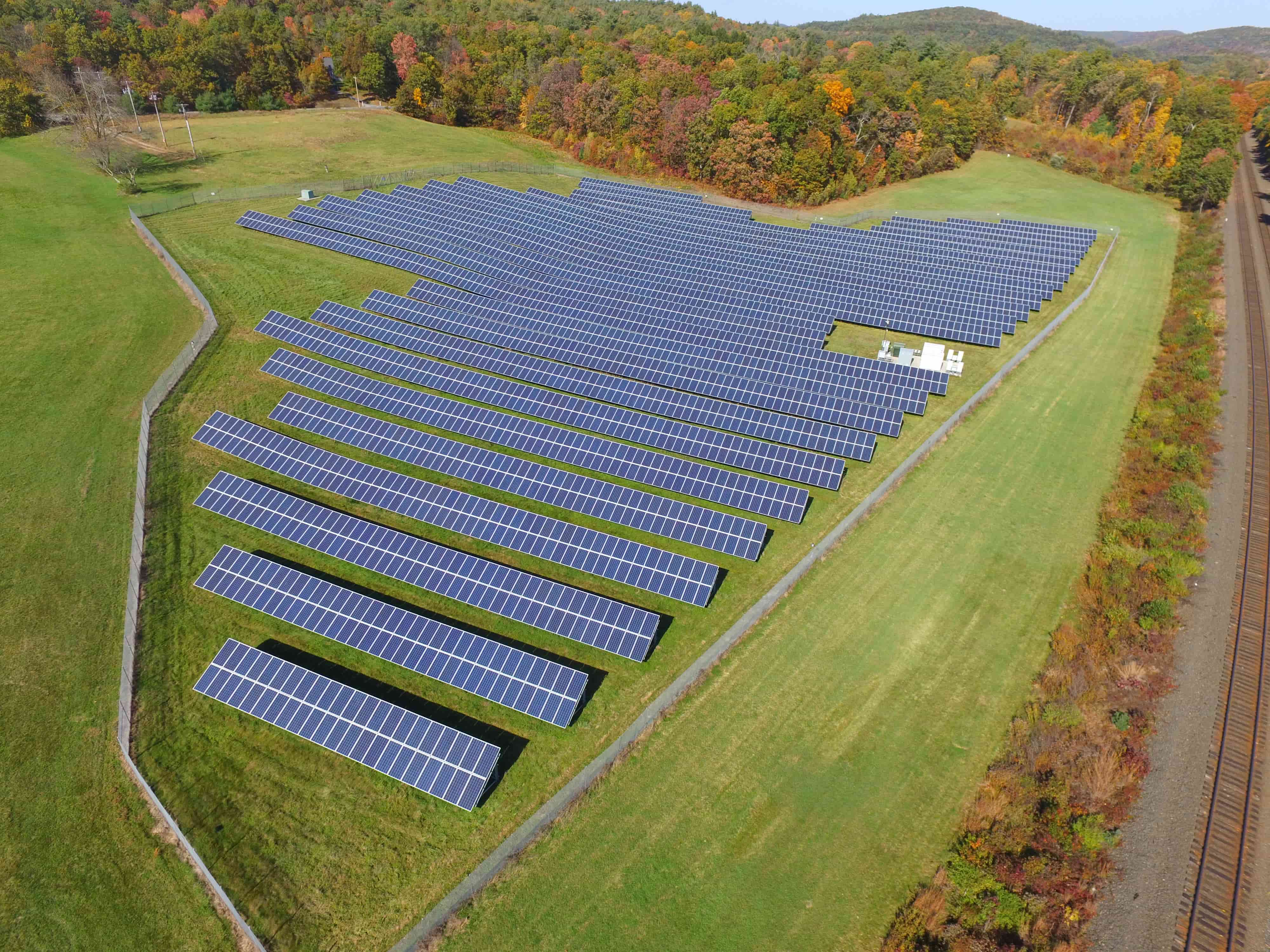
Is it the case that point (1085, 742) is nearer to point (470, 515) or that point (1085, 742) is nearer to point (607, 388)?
point (470, 515)

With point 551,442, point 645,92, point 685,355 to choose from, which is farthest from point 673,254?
point 645,92

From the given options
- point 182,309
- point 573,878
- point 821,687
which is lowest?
point 573,878

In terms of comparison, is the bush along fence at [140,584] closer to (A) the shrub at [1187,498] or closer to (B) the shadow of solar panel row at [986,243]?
(A) the shrub at [1187,498]

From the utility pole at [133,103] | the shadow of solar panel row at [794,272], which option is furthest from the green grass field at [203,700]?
the utility pole at [133,103]

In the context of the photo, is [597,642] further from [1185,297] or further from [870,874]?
[1185,297]

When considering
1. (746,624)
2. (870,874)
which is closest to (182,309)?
(746,624)
